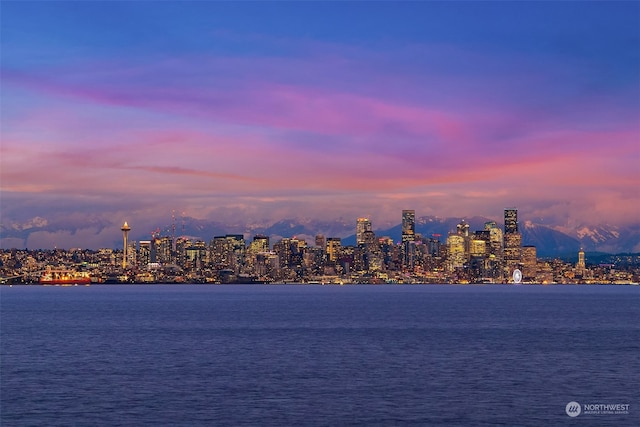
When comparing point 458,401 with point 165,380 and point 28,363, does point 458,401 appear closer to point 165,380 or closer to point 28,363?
point 165,380

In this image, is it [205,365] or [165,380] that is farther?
[205,365]

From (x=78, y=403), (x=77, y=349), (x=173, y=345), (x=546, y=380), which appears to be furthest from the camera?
(x=173, y=345)

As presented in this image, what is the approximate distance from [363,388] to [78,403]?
2040 centimetres

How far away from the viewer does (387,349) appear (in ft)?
314

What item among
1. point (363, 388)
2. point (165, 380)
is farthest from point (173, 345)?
point (363, 388)

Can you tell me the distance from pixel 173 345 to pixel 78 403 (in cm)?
4233

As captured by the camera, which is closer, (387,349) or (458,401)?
(458,401)

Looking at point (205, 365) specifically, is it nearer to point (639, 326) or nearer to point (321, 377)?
point (321, 377)

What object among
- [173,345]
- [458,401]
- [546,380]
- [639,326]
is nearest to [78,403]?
[458,401]

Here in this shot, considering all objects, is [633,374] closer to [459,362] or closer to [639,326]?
[459,362]

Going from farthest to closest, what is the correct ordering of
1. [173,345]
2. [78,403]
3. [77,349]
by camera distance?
[173,345] → [77,349] → [78,403]

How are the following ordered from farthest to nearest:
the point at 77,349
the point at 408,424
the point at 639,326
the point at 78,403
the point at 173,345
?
the point at 639,326
the point at 173,345
the point at 77,349
the point at 78,403
the point at 408,424

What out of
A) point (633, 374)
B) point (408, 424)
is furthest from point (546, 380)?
point (408, 424)

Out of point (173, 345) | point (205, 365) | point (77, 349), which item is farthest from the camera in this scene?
point (173, 345)
